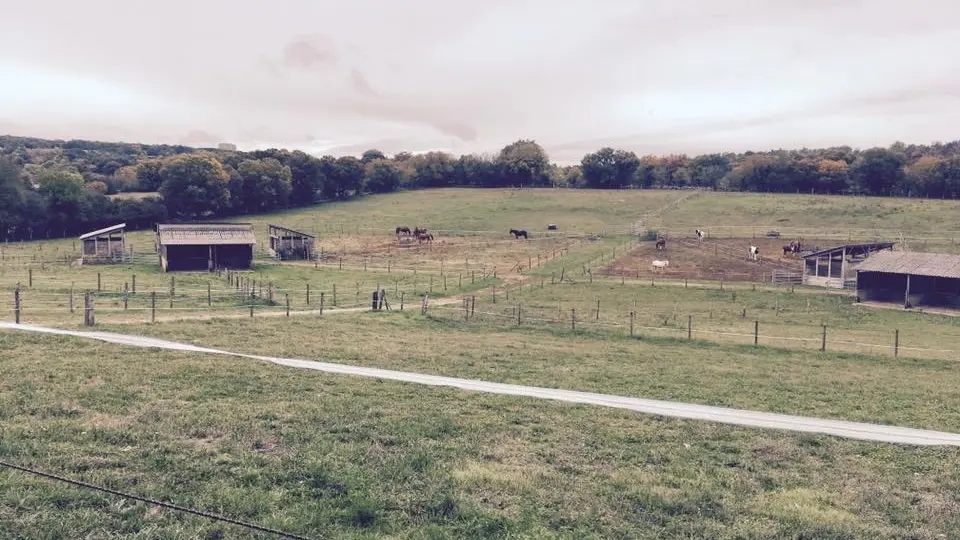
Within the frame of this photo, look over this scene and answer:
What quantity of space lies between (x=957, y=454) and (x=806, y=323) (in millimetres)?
22164

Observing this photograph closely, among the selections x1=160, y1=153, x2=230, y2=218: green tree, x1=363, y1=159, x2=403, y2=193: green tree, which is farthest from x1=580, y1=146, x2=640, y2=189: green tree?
x1=160, y1=153, x2=230, y2=218: green tree

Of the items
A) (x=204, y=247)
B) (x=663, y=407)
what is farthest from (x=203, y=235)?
(x=663, y=407)

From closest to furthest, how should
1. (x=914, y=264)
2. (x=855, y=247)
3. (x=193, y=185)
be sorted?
(x=914, y=264), (x=855, y=247), (x=193, y=185)

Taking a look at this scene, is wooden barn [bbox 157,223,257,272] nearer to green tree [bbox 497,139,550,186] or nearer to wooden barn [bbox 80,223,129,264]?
wooden barn [bbox 80,223,129,264]

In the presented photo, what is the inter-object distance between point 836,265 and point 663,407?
122ft

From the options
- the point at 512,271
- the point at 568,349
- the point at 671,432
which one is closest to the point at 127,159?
the point at 512,271

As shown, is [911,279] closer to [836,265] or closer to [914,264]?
[914,264]

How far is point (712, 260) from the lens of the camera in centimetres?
5481

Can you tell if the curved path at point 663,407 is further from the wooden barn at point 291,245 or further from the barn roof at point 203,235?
the wooden barn at point 291,245

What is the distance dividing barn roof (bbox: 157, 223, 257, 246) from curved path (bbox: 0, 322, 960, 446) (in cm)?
3082

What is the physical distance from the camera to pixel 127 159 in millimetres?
126125

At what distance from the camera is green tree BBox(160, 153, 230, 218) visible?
260ft

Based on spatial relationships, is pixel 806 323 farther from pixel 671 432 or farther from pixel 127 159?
pixel 127 159

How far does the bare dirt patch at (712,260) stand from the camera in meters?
49.4
